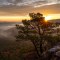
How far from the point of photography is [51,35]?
1747 inches

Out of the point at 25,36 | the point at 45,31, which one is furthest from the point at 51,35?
the point at 25,36

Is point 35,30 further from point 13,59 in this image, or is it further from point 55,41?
point 13,59

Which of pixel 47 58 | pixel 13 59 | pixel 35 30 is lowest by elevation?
pixel 13 59

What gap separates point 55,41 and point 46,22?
3772mm

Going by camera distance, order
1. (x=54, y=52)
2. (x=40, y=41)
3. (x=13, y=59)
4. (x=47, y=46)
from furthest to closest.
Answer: (x=13, y=59), (x=47, y=46), (x=40, y=41), (x=54, y=52)

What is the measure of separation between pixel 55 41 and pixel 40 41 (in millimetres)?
2527

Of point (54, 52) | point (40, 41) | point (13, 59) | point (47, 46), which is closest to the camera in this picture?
point (54, 52)

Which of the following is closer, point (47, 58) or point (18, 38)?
point (47, 58)

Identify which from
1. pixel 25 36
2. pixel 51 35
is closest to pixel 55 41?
pixel 51 35

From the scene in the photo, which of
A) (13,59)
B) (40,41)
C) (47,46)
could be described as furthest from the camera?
(13,59)

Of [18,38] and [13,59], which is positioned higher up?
[18,38]

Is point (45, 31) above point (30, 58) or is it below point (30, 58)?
above

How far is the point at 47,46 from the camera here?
46.5m

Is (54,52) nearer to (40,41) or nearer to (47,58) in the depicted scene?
(47,58)
